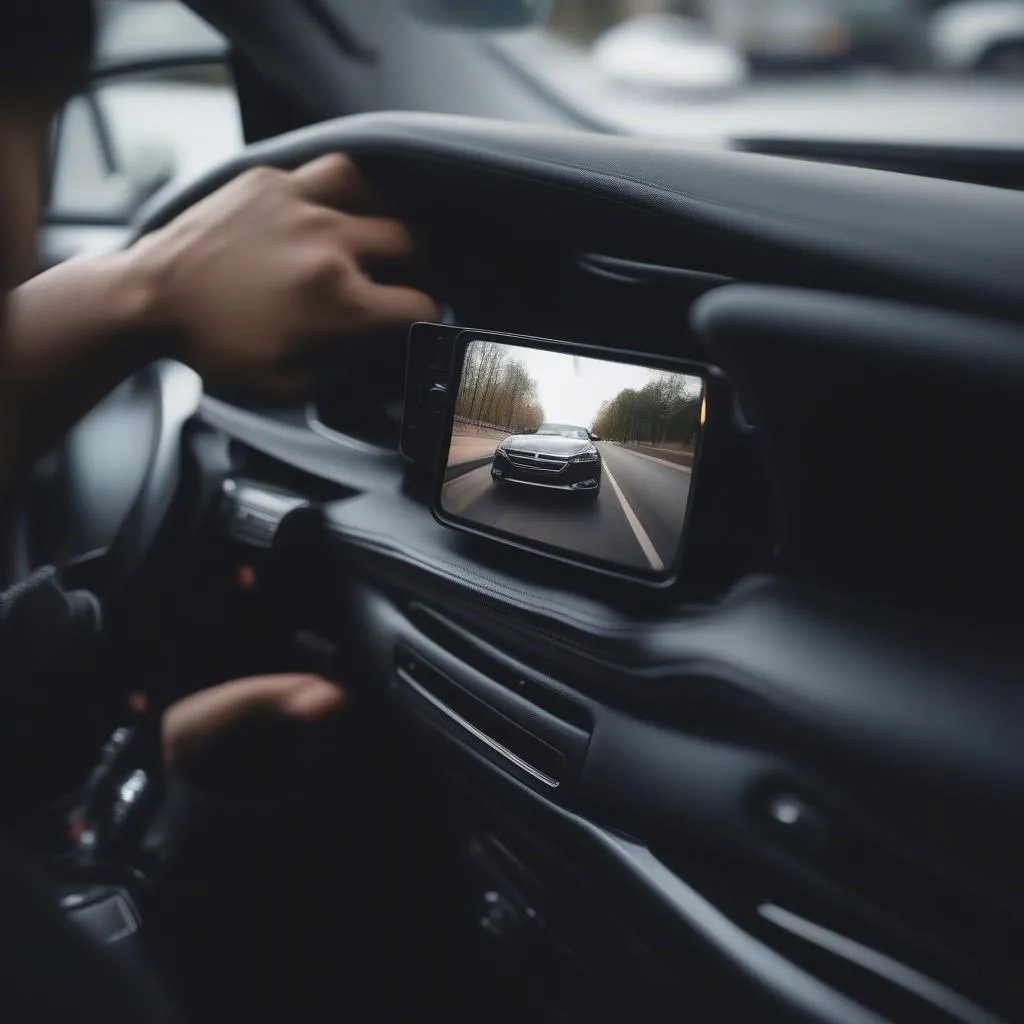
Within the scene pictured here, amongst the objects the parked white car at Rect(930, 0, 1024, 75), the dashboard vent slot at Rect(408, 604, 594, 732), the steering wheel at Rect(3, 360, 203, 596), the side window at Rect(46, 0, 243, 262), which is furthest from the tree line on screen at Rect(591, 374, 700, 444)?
the parked white car at Rect(930, 0, 1024, 75)

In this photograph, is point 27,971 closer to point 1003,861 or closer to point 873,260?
point 1003,861

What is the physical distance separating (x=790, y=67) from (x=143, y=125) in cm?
369

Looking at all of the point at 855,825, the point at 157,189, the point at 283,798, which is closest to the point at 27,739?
the point at 283,798

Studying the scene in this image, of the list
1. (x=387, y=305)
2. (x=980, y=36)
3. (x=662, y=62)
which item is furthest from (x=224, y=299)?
(x=980, y=36)

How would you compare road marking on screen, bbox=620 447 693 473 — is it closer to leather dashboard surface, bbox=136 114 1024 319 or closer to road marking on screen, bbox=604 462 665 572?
road marking on screen, bbox=604 462 665 572

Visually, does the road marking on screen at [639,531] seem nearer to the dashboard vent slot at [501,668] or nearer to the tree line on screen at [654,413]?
the tree line on screen at [654,413]

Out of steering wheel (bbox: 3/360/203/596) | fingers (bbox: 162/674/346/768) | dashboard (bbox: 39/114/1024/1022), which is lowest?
fingers (bbox: 162/674/346/768)

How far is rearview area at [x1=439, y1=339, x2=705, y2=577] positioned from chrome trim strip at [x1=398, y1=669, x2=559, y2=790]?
0.25 meters

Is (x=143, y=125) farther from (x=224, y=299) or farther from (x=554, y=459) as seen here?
(x=554, y=459)

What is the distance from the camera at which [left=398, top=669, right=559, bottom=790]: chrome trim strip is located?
1.05m

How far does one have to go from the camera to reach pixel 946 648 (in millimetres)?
773

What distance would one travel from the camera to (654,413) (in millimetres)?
900

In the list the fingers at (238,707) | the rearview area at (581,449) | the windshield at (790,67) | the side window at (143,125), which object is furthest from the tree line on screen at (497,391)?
the side window at (143,125)

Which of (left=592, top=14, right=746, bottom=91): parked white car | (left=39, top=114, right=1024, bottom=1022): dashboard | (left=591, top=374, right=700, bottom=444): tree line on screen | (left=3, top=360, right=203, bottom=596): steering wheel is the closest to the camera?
(left=39, top=114, right=1024, bottom=1022): dashboard
